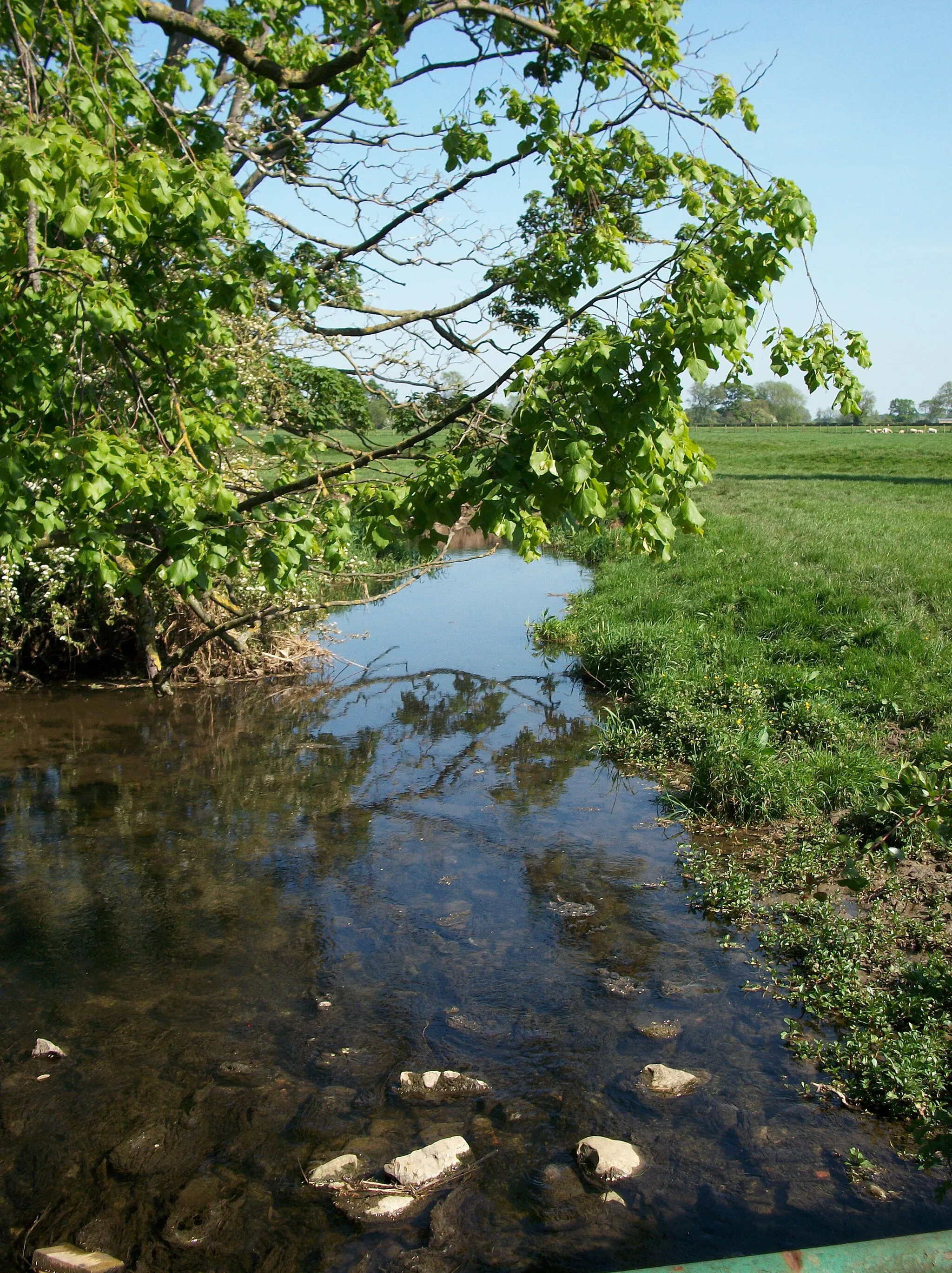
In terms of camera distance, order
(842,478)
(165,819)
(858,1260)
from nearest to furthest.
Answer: (858,1260) < (165,819) < (842,478)

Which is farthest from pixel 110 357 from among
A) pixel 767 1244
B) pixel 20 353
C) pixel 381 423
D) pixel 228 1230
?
pixel 381 423

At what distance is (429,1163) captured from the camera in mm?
4062

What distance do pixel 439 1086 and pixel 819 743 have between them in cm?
505

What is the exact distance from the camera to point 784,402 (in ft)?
331

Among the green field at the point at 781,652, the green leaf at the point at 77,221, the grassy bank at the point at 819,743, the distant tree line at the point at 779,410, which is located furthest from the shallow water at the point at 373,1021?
the distant tree line at the point at 779,410

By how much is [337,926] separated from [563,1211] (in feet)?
9.18

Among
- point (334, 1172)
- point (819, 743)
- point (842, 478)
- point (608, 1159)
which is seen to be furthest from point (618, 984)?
point (842, 478)

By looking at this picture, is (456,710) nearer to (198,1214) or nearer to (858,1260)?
(198,1214)

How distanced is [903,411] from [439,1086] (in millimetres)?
104776

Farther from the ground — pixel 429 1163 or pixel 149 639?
pixel 149 639

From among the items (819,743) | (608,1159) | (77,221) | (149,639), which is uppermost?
(77,221)

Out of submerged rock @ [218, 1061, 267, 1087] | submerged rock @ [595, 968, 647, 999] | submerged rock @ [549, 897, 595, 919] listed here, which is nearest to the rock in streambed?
submerged rock @ [595, 968, 647, 999]

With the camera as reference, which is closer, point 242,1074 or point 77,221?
point 77,221

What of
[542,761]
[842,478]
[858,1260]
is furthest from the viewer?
[842,478]
